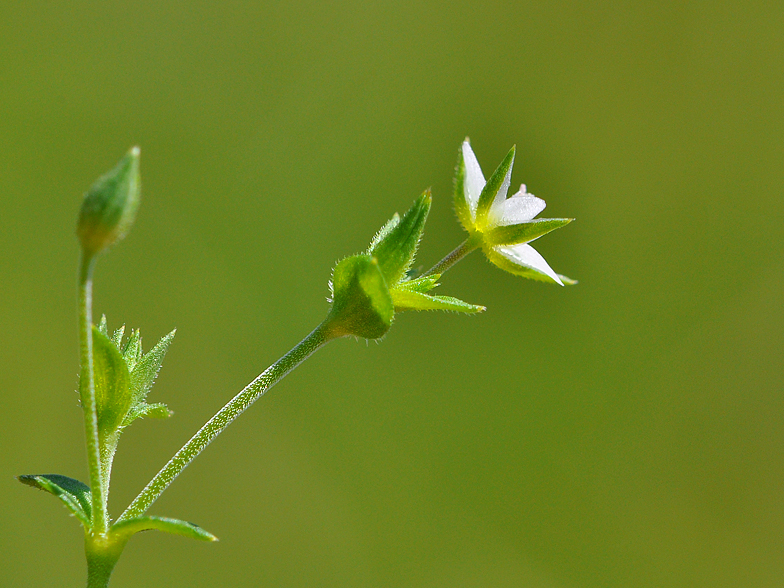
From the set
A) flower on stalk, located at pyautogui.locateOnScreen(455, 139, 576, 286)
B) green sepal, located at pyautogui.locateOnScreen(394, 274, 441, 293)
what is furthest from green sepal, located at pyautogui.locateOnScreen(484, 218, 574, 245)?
green sepal, located at pyautogui.locateOnScreen(394, 274, 441, 293)

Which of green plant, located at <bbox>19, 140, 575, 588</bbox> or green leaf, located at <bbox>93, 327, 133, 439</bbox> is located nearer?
green plant, located at <bbox>19, 140, 575, 588</bbox>

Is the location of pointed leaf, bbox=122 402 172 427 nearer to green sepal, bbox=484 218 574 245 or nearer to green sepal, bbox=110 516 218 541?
green sepal, bbox=110 516 218 541

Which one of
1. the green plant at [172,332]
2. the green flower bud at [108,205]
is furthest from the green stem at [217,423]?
the green flower bud at [108,205]

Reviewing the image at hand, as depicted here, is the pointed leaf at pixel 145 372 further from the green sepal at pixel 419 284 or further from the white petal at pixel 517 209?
the white petal at pixel 517 209

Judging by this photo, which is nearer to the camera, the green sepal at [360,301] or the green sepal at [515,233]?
the green sepal at [360,301]

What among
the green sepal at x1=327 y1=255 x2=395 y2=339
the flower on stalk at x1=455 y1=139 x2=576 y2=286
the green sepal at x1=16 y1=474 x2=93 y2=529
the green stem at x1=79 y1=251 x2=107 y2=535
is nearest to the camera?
the green stem at x1=79 y1=251 x2=107 y2=535

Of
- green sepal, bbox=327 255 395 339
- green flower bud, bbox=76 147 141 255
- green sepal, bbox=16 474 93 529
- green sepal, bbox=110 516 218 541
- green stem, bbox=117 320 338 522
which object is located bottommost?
green sepal, bbox=110 516 218 541

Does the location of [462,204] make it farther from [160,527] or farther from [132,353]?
[160,527]

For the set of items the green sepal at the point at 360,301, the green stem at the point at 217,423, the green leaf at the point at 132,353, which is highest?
the green sepal at the point at 360,301
